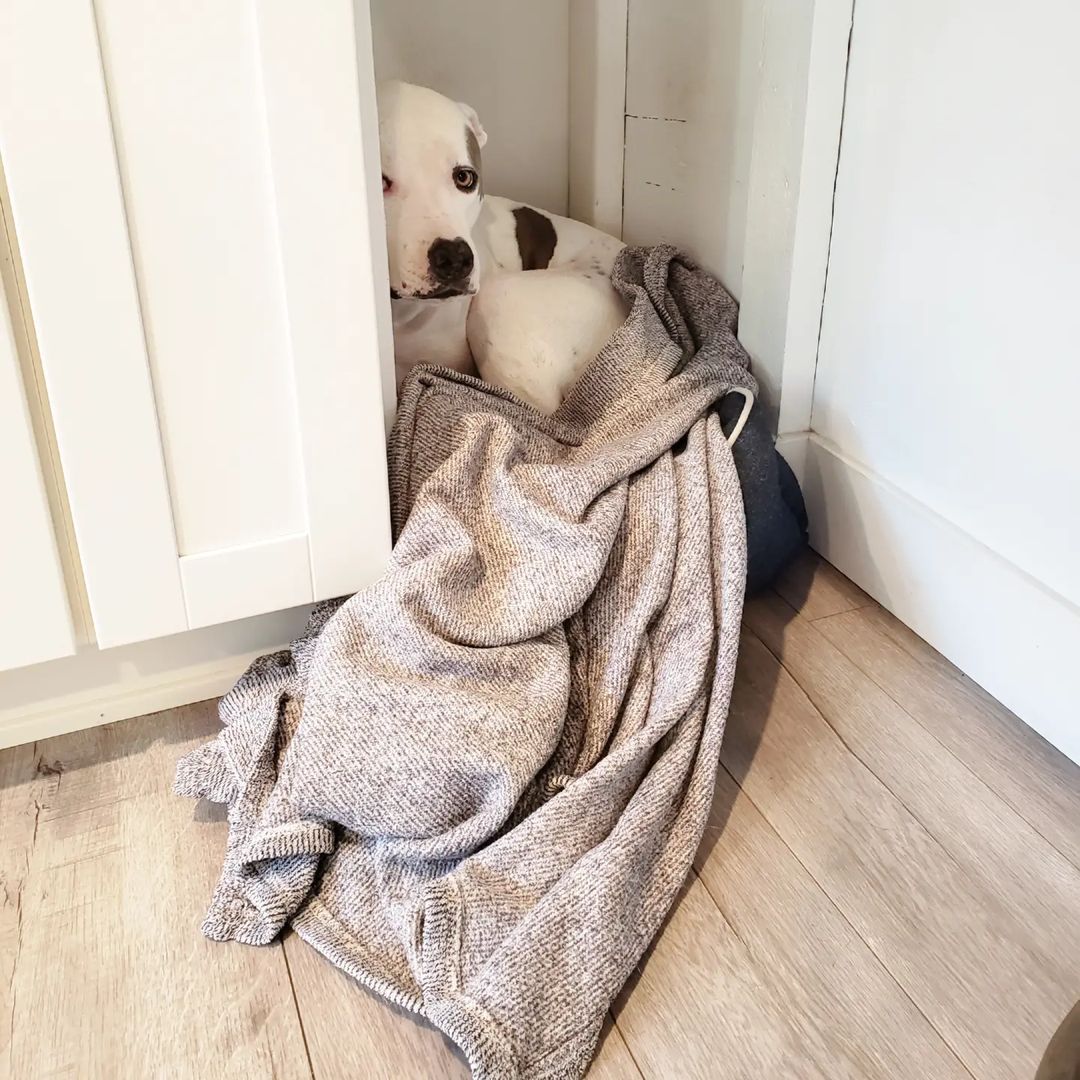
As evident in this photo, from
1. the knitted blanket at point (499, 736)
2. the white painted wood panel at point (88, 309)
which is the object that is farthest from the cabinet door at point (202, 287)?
the knitted blanket at point (499, 736)

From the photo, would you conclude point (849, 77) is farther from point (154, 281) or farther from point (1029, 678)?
point (154, 281)

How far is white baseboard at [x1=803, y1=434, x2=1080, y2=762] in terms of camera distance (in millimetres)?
925

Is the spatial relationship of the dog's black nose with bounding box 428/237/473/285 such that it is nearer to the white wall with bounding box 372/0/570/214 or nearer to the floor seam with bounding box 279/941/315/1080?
the white wall with bounding box 372/0/570/214

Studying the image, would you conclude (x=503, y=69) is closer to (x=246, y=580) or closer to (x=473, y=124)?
(x=473, y=124)

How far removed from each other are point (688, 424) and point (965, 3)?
1.50 ft

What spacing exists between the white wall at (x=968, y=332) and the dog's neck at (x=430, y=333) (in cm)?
44

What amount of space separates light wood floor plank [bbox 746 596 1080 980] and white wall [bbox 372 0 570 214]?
797 mm

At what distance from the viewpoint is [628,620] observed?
933mm

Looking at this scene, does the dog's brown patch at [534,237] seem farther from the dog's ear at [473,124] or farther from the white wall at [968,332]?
the white wall at [968,332]

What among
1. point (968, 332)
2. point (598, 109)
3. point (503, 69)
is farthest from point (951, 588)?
point (503, 69)

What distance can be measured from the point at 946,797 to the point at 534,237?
881 millimetres

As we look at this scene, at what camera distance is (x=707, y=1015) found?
0.72 meters

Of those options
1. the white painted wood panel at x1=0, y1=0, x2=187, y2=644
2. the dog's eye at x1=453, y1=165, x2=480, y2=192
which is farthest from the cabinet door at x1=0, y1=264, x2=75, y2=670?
the dog's eye at x1=453, y1=165, x2=480, y2=192

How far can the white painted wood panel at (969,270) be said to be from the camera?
854 millimetres
